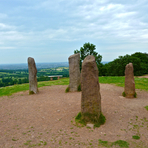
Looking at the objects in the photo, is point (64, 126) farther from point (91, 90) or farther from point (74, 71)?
point (74, 71)

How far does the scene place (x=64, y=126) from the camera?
300 inches

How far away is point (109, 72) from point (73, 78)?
29392 millimetres

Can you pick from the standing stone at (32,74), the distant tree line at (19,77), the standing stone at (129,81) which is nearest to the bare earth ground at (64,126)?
the standing stone at (129,81)

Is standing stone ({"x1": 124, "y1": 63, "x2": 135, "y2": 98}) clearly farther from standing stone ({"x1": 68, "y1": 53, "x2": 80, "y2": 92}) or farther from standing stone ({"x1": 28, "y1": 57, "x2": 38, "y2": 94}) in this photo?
standing stone ({"x1": 28, "y1": 57, "x2": 38, "y2": 94})

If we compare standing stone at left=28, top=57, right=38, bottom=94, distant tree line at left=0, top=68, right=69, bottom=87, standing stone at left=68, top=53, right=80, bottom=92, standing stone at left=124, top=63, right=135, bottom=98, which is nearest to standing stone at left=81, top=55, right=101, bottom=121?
standing stone at left=124, top=63, right=135, bottom=98

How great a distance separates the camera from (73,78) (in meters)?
15.2

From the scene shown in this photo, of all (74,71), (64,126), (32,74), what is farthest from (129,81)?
(32,74)

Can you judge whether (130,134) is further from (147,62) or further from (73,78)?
(147,62)

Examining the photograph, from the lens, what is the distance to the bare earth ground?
6160 millimetres

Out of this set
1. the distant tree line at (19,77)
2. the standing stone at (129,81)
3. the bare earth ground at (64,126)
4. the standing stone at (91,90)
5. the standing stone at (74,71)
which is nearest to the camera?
the bare earth ground at (64,126)

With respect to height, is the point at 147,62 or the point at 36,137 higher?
the point at 147,62

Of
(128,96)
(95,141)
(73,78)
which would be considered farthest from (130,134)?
(73,78)

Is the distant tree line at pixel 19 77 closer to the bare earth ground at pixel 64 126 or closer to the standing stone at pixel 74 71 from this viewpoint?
the standing stone at pixel 74 71

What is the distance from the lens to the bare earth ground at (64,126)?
616 cm
